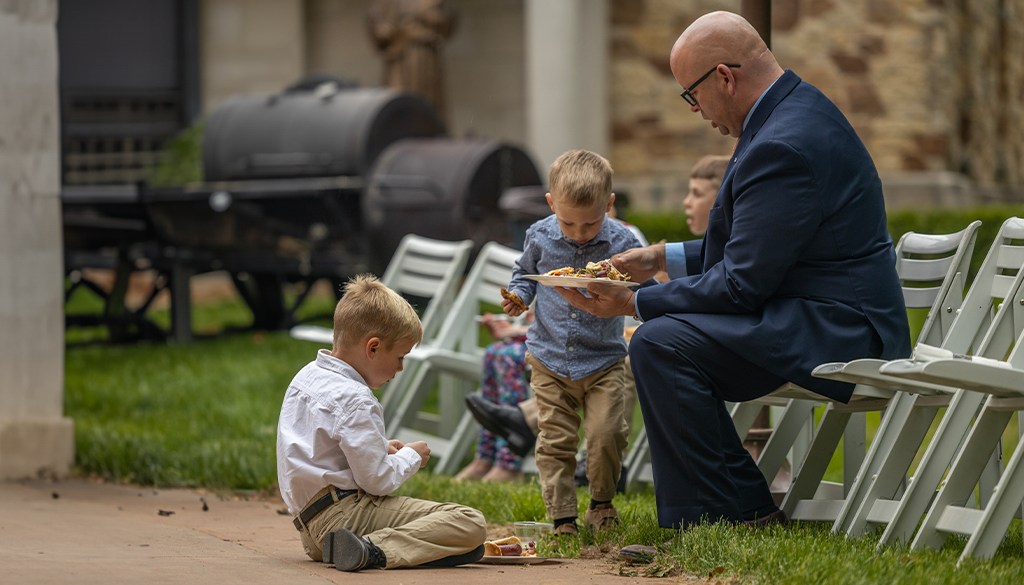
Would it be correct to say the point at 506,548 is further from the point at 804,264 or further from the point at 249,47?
the point at 249,47

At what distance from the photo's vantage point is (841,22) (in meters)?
12.4

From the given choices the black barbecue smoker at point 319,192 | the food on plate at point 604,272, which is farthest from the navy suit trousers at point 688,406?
the black barbecue smoker at point 319,192

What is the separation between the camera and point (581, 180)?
3809mm

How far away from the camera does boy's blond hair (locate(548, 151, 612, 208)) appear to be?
381cm

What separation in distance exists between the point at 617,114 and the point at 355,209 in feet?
14.9

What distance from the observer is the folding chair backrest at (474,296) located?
19.7 feet

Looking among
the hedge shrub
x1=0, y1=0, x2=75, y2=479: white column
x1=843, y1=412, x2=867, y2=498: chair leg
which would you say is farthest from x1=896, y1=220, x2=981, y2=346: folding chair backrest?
the hedge shrub

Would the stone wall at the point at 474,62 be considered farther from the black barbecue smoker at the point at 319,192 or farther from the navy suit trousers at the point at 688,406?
the navy suit trousers at the point at 688,406

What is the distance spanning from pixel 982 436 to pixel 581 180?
1.50 m

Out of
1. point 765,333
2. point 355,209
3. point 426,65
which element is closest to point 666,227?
point 355,209

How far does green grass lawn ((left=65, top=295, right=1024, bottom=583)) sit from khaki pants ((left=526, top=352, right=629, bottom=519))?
0.55 ft

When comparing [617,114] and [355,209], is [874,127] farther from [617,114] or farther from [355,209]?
[355,209]

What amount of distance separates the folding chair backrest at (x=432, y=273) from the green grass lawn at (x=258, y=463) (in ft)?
3.64

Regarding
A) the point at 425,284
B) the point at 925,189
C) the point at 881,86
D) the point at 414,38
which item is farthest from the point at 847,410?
the point at 414,38
